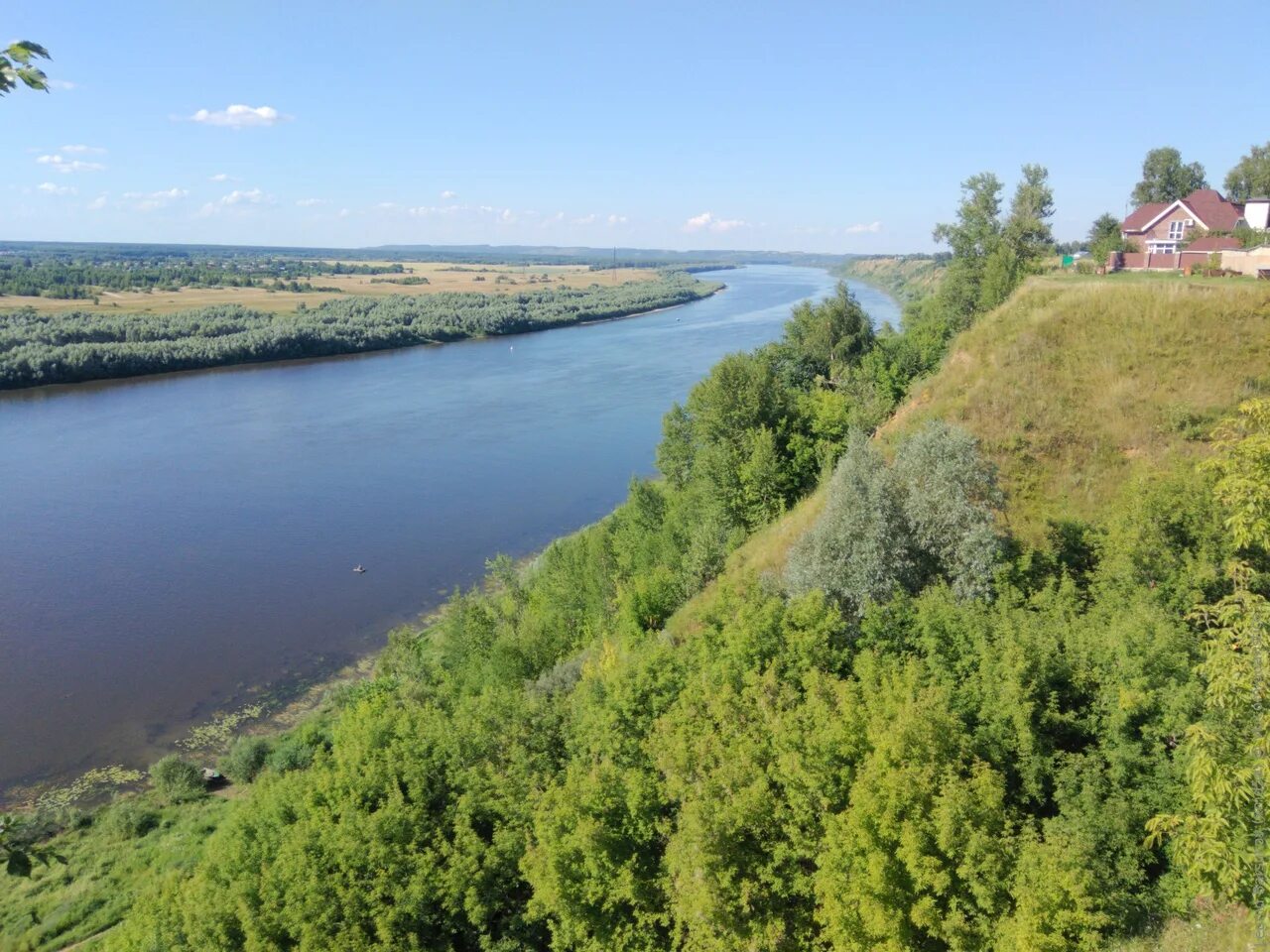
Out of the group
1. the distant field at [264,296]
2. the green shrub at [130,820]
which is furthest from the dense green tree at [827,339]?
the distant field at [264,296]

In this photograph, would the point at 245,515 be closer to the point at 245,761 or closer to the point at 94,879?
the point at 245,761

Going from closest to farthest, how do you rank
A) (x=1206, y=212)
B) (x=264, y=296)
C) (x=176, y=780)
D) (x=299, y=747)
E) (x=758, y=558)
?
(x=758, y=558) < (x=176, y=780) < (x=299, y=747) < (x=1206, y=212) < (x=264, y=296)

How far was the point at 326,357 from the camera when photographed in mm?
68438

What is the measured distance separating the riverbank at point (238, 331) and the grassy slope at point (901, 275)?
114ft

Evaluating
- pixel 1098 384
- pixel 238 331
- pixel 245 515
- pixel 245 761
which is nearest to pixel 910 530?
pixel 1098 384

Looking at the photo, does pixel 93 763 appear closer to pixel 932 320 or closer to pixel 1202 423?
pixel 1202 423

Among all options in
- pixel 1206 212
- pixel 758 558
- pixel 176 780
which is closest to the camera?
pixel 758 558

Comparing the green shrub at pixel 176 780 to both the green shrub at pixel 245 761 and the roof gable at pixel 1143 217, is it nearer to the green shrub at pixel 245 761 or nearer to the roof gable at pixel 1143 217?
the green shrub at pixel 245 761

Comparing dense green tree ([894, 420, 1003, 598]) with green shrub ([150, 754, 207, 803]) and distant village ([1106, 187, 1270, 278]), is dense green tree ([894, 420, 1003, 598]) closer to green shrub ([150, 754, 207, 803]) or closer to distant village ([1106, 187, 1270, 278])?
distant village ([1106, 187, 1270, 278])

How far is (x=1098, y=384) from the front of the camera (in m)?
15.1

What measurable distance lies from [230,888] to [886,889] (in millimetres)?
8341

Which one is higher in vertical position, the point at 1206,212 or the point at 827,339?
the point at 1206,212

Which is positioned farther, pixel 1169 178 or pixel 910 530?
pixel 1169 178

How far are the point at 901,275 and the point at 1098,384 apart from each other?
401 feet
